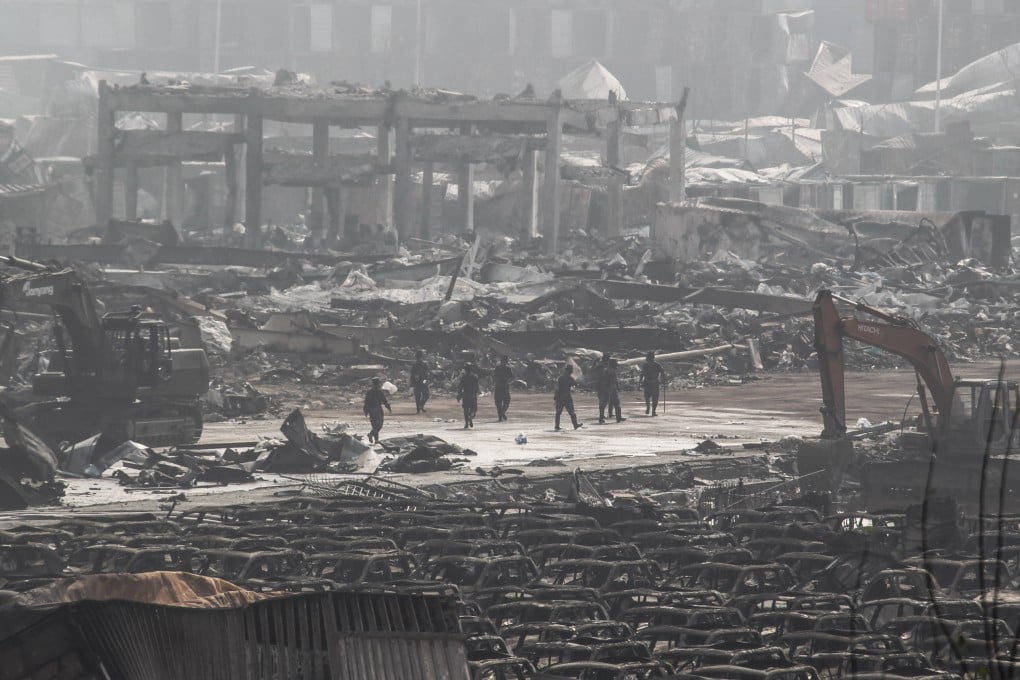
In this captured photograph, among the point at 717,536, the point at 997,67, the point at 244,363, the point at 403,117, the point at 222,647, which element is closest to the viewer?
the point at 222,647

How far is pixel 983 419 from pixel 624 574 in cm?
846

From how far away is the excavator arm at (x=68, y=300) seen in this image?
23047 millimetres

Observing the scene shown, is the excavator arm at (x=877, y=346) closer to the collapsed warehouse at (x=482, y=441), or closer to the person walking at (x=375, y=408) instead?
the collapsed warehouse at (x=482, y=441)

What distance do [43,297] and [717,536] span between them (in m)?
11.1

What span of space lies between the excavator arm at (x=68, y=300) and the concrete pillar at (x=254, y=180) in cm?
2976

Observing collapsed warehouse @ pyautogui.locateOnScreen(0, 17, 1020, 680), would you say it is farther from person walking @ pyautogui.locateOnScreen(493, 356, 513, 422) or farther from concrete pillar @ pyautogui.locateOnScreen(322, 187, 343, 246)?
person walking @ pyautogui.locateOnScreen(493, 356, 513, 422)

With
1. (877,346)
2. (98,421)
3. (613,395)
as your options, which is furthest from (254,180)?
(877,346)

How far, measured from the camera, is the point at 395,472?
77.5ft

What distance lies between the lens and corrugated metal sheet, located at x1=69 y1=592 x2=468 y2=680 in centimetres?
1041

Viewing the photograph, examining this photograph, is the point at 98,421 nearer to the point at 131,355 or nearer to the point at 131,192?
the point at 131,355

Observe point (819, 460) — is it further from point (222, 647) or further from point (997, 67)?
point (997, 67)

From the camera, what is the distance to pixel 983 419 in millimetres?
22656

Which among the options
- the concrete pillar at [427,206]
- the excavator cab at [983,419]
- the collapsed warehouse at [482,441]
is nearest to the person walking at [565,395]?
the collapsed warehouse at [482,441]

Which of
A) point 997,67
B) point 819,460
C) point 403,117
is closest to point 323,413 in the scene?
point 819,460
